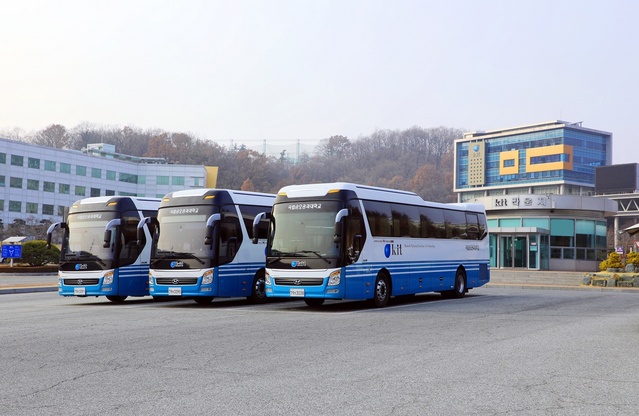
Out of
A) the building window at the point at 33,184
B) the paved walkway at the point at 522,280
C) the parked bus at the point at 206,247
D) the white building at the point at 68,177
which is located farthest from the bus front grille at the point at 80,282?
the building window at the point at 33,184

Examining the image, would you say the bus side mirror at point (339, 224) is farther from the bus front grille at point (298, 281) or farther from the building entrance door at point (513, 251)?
the building entrance door at point (513, 251)

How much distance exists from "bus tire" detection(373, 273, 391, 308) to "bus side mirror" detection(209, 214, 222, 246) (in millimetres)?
4522

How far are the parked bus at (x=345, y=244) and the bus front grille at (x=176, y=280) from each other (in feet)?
6.86

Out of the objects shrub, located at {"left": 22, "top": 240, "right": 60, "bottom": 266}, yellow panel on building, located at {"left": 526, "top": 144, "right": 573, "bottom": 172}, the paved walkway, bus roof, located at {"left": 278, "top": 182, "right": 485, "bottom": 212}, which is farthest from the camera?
yellow panel on building, located at {"left": 526, "top": 144, "right": 573, "bottom": 172}

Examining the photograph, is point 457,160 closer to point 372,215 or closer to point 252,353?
point 372,215

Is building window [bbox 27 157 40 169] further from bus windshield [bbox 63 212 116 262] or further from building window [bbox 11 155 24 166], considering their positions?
bus windshield [bbox 63 212 116 262]

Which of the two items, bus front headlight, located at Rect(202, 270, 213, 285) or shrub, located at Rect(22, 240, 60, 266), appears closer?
bus front headlight, located at Rect(202, 270, 213, 285)

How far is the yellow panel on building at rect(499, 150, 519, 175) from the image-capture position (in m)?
132

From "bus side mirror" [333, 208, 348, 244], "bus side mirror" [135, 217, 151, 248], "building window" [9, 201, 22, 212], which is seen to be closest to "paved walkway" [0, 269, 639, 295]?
"bus side mirror" [135, 217, 151, 248]

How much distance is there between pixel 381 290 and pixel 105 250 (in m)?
7.88

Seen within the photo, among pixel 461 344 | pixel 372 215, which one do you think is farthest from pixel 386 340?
pixel 372 215

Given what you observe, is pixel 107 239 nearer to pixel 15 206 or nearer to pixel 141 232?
pixel 141 232

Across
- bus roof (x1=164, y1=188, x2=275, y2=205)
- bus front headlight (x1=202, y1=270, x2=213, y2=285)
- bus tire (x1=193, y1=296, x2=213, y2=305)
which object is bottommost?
bus tire (x1=193, y1=296, x2=213, y2=305)

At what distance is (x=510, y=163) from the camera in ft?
438
